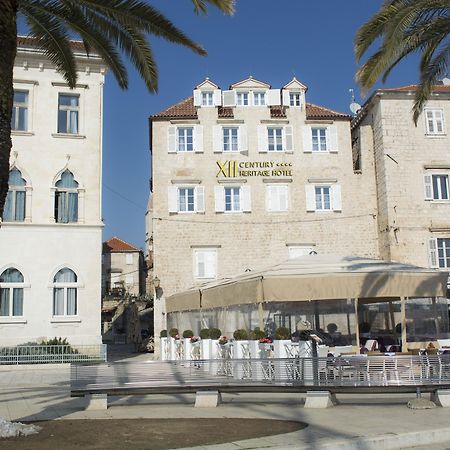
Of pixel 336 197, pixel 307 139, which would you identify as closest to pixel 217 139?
pixel 307 139

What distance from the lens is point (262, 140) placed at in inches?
1209

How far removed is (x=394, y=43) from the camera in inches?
468

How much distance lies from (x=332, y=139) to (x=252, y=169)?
4449 mm

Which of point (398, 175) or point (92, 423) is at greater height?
point (398, 175)

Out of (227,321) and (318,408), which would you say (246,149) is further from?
(318,408)

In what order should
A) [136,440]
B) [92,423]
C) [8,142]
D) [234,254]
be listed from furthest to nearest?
[234,254]
[92,423]
[8,142]
[136,440]

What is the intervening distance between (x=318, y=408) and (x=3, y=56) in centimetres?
753

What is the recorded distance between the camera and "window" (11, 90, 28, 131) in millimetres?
24812

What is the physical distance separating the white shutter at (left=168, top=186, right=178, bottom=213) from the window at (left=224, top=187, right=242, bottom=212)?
2470mm

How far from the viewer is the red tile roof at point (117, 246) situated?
66.2 meters

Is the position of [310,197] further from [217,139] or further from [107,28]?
[107,28]

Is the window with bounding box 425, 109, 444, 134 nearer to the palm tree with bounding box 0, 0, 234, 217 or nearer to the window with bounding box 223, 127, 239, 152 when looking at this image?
the window with bounding box 223, 127, 239, 152

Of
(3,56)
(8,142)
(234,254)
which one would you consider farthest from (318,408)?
(234,254)

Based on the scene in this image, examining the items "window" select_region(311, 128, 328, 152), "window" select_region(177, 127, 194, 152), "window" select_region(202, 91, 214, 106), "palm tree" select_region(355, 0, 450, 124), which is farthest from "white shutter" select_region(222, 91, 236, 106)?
"palm tree" select_region(355, 0, 450, 124)
